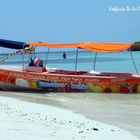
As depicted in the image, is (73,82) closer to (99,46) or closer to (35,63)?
(99,46)

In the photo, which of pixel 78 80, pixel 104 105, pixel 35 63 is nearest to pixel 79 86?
pixel 78 80

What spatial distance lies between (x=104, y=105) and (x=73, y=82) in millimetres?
3213

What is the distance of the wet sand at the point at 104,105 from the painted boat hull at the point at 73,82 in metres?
0.36

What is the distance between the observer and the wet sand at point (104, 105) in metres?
8.20

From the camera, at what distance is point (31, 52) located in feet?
52.4

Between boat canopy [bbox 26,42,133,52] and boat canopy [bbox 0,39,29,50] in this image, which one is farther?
boat canopy [bbox 0,39,29,50]

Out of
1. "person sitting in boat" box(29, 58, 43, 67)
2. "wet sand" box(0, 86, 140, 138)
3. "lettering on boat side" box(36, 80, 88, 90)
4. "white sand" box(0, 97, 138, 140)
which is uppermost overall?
"person sitting in boat" box(29, 58, 43, 67)

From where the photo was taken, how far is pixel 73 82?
14.2 meters

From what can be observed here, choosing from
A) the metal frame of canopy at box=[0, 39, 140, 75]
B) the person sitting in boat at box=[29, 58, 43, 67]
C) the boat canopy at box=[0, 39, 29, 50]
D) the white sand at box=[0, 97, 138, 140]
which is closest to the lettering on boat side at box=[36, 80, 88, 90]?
A: the person sitting in boat at box=[29, 58, 43, 67]

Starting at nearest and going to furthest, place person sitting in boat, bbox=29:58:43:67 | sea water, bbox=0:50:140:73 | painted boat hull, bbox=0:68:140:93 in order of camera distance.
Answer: painted boat hull, bbox=0:68:140:93 < person sitting in boat, bbox=29:58:43:67 < sea water, bbox=0:50:140:73

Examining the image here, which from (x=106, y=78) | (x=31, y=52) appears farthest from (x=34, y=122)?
(x=31, y=52)

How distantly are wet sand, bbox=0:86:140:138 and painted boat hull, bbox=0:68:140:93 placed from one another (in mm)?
365

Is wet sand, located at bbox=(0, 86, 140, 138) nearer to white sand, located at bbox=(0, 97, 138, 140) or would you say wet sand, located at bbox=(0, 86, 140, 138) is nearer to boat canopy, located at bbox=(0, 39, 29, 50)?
white sand, located at bbox=(0, 97, 138, 140)

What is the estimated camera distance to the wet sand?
820cm
